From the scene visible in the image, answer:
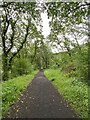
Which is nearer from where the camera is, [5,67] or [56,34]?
[56,34]

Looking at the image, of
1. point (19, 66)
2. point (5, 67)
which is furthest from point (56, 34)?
point (19, 66)

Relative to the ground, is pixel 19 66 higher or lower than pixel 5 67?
lower

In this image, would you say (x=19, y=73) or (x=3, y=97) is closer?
A: (x=3, y=97)

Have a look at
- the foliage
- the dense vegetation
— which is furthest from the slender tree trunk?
the foliage

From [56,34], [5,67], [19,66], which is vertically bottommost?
[19,66]

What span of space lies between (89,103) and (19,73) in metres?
27.0

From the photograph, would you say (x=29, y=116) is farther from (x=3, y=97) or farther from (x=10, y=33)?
(x=10, y=33)

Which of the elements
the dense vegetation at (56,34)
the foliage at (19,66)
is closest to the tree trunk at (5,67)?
the dense vegetation at (56,34)

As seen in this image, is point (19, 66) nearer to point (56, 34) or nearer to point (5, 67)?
point (5, 67)

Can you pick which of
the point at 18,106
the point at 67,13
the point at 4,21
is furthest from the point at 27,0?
the point at 4,21

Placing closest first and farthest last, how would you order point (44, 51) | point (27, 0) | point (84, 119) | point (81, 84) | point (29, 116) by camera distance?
point (84, 119) → point (29, 116) → point (27, 0) → point (81, 84) → point (44, 51)

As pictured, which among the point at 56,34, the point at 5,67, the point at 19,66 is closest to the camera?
the point at 56,34

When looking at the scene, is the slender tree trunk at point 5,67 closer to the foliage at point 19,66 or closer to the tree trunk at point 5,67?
the tree trunk at point 5,67

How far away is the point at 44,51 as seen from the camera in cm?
8781
